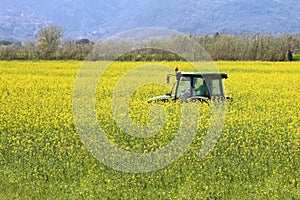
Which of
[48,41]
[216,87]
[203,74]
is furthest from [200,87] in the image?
[48,41]

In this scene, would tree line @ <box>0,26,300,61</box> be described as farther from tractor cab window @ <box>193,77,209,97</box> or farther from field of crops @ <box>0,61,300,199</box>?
field of crops @ <box>0,61,300,199</box>

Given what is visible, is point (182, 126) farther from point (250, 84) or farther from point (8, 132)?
point (250, 84)

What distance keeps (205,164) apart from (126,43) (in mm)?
28912

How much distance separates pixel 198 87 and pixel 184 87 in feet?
0.99

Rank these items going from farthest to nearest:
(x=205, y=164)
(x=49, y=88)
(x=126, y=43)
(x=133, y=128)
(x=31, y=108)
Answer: (x=126, y=43), (x=49, y=88), (x=31, y=108), (x=133, y=128), (x=205, y=164)

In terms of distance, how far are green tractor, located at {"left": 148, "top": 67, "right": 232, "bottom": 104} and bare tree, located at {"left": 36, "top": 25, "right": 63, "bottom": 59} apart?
27.7 m

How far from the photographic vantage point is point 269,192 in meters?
9.05

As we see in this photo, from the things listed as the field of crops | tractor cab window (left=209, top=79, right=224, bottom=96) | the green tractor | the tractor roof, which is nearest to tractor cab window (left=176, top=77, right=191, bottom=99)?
the green tractor

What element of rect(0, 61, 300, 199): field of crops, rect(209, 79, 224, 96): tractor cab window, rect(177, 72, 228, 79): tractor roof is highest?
rect(177, 72, 228, 79): tractor roof

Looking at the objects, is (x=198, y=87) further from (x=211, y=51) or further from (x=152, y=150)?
(x=211, y=51)

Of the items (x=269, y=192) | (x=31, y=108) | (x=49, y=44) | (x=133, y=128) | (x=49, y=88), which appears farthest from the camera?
(x=49, y=44)

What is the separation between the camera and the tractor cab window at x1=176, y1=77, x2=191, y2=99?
1321 cm

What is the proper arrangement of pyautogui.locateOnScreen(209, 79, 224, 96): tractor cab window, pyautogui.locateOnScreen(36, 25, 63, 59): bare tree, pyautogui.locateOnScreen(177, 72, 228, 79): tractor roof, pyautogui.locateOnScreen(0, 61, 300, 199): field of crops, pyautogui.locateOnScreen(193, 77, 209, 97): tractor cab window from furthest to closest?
1. pyautogui.locateOnScreen(36, 25, 63, 59): bare tree
2. pyautogui.locateOnScreen(209, 79, 224, 96): tractor cab window
3. pyautogui.locateOnScreen(193, 77, 209, 97): tractor cab window
4. pyautogui.locateOnScreen(177, 72, 228, 79): tractor roof
5. pyautogui.locateOnScreen(0, 61, 300, 199): field of crops

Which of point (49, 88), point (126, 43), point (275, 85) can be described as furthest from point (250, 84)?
point (126, 43)
